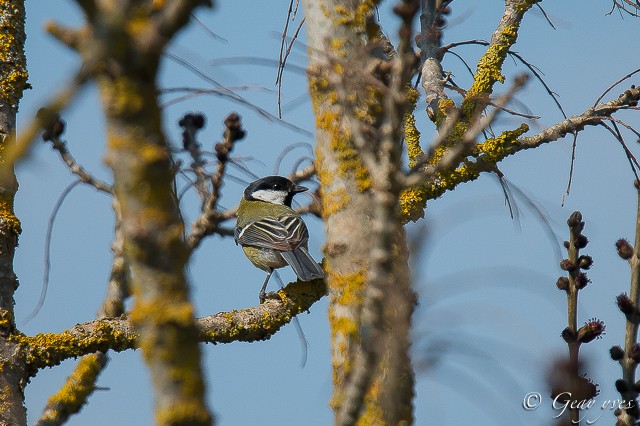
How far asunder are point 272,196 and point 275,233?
4.09ft

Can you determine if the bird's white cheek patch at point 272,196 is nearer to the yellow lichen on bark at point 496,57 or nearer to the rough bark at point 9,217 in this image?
the yellow lichen on bark at point 496,57

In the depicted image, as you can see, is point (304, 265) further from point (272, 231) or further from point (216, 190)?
point (272, 231)

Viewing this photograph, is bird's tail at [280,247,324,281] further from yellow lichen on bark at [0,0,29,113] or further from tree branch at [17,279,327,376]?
yellow lichen on bark at [0,0,29,113]

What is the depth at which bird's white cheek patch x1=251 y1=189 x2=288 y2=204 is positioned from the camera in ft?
26.0

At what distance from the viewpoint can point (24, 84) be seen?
4473 millimetres

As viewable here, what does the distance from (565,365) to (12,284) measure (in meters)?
2.87

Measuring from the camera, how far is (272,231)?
6762mm

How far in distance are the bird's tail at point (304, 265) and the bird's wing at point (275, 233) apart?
0.35 m

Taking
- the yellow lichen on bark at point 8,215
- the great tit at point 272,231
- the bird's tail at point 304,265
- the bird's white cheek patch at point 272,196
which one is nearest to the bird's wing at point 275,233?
the great tit at point 272,231

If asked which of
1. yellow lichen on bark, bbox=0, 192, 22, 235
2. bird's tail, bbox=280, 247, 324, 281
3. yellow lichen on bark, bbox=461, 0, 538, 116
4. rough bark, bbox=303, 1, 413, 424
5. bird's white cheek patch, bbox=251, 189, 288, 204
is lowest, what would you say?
rough bark, bbox=303, 1, 413, 424

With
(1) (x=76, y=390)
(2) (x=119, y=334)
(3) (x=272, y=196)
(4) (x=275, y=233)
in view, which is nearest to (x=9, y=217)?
(2) (x=119, y=334)

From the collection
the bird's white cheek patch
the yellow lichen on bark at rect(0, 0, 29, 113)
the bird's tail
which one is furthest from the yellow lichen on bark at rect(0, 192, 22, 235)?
the bird's white cheek patch

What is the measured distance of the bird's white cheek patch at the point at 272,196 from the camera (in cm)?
791

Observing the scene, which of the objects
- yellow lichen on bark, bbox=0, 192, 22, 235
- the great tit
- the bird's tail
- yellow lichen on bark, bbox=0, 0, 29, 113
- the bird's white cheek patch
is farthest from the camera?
the bird's white cheek patch
